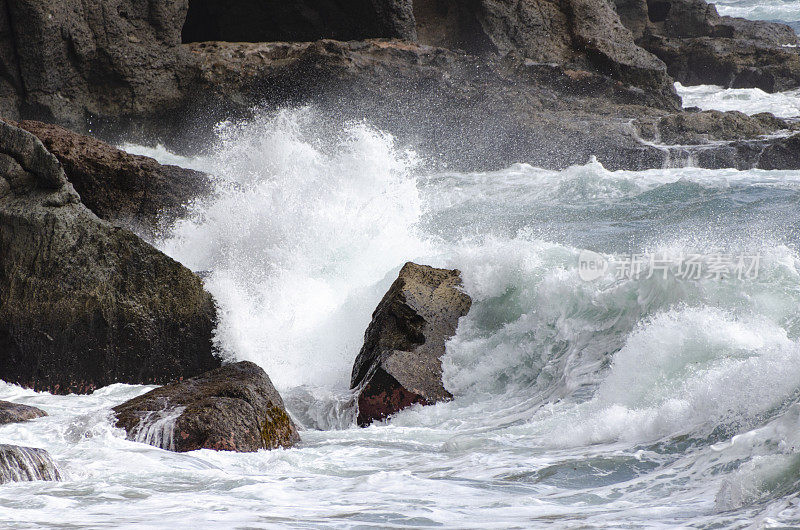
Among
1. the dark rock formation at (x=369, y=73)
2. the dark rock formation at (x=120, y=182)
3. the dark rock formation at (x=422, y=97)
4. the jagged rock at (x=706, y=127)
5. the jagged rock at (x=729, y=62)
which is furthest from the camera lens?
the jagged rock at (x=729, y=62)

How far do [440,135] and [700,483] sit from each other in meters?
10.7

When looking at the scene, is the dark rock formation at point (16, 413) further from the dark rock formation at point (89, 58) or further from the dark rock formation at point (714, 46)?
the dark rock formation at point (714, 46)

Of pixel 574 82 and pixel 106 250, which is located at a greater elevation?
pixel 574 82

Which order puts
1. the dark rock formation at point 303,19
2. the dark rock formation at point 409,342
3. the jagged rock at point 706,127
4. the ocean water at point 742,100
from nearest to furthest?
the dark rock formation at point 409,342
the jagged rock at point 706,127
the dark rock formation at point 303,19
the ocean water at point 742,100

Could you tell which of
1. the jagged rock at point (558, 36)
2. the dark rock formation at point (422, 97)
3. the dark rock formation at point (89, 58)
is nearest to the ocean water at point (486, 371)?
the dark rock formation at point (422, 97)

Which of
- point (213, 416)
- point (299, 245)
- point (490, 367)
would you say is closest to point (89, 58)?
point (299, 245)

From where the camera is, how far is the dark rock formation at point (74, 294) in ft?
19.1

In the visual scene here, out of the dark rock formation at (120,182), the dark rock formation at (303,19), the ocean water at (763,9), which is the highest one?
the ocean water at (763,9)

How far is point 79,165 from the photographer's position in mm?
7523

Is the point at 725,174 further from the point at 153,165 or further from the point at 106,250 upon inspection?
the point at 106,250

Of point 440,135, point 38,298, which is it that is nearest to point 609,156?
point 440,135

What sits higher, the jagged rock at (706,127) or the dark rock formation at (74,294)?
the jagged rock at (706,127)

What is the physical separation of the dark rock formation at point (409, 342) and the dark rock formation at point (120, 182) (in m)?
2.97

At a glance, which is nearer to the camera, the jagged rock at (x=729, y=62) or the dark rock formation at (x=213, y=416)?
the dark rock formation at (x=213, y=416)
